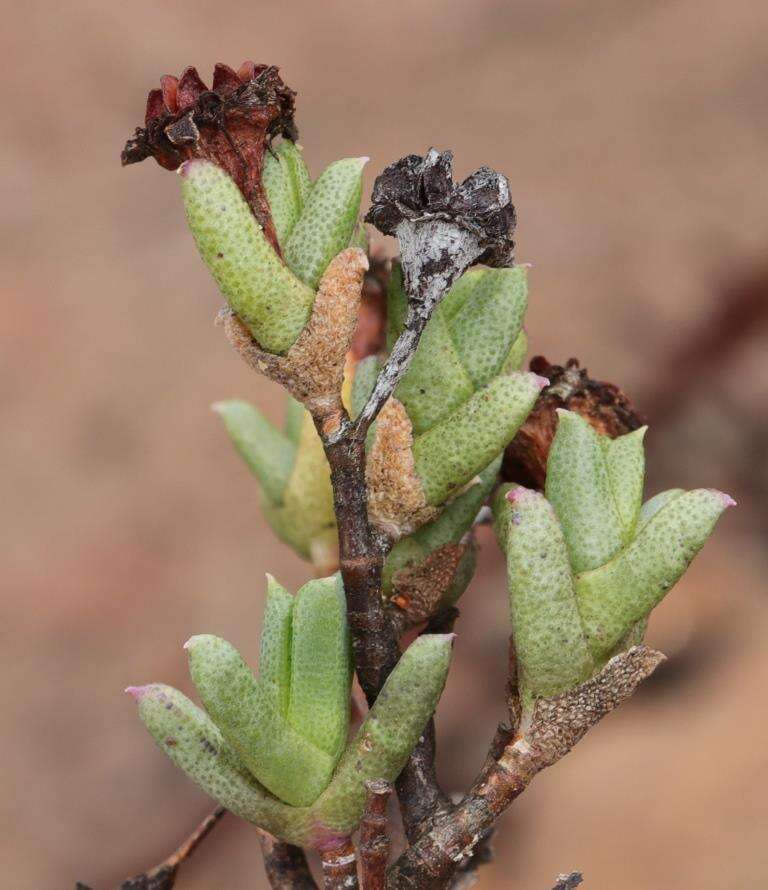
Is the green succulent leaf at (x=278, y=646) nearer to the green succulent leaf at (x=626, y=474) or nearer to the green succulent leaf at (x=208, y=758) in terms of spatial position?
the green succulent leaf at (x=208, y=758)

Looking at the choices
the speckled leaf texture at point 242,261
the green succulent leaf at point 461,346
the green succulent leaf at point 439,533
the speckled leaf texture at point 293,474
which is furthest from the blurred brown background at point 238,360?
the speckled leaf texture at point 242,261

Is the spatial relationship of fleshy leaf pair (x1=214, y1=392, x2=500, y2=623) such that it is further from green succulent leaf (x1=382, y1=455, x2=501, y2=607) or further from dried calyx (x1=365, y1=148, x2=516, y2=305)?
dried calyx (x1=365, y1=148, x2=516, y2=305)

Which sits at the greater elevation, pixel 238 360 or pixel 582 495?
pixel 238 360

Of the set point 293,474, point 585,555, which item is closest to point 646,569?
point 585,555

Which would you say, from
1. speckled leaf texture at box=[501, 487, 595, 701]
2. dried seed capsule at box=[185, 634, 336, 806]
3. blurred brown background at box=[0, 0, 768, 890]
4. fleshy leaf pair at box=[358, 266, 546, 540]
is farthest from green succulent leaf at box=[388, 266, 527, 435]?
blurred brown background at box=[0, 0, 768, 890]

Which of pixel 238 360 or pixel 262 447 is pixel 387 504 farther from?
pixel 238 360
